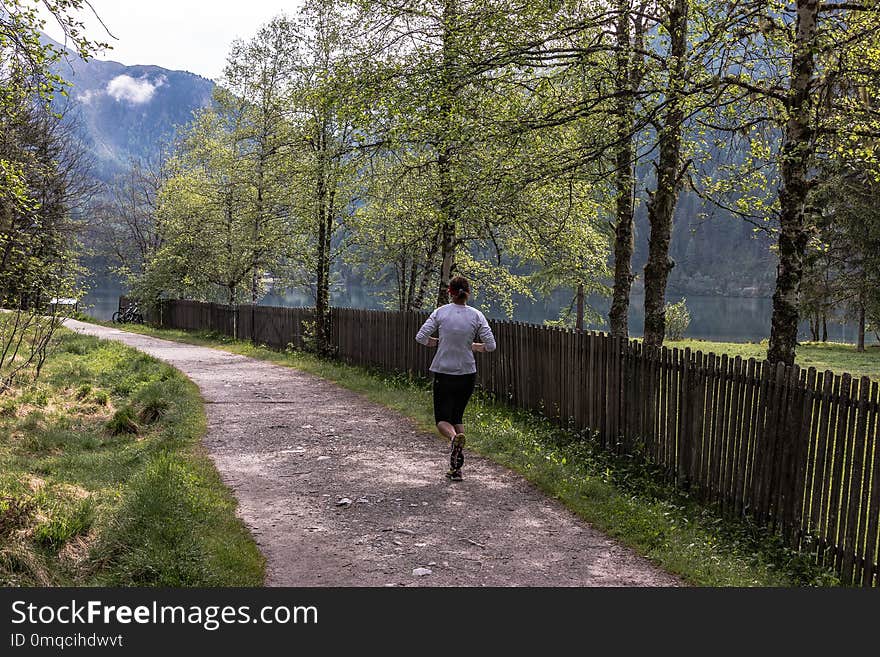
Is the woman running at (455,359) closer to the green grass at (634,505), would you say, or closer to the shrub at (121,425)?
the green grass at (634,505)

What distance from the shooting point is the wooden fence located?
6.03 meters

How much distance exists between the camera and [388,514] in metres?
7.04

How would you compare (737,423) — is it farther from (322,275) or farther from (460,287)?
(322,275)

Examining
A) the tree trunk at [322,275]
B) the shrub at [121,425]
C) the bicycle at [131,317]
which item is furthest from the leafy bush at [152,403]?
the bicycle at [131,317]

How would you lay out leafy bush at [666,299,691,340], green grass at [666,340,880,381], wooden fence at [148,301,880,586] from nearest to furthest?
wooden fence at [148,301,880,586]
green grass at [666,340,880,381]
leafy bush at [666,299,691,340]

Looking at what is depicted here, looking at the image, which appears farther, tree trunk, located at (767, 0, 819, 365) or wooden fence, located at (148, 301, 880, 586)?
tree trunk, located at (767, 0, 819, 365)

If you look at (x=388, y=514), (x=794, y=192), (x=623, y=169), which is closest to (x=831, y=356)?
(x=623, y=169)

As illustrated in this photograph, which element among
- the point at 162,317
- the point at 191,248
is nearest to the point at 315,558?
the point at 191,248

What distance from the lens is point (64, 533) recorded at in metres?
5.74

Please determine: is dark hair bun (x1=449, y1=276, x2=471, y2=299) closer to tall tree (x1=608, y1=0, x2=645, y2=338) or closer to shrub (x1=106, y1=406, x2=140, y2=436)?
tall tree (x1=608, y1=0, x2=645, y2=338)

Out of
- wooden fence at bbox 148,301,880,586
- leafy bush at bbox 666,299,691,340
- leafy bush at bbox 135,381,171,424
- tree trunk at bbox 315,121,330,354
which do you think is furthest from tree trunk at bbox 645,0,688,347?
leafy bush at bbox 666,299,691,340

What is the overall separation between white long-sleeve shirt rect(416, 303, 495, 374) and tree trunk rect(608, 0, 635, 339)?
3080 millimetres

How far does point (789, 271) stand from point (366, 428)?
6530 millimetres

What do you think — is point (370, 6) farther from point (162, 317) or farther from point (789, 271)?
point (162, 317)
